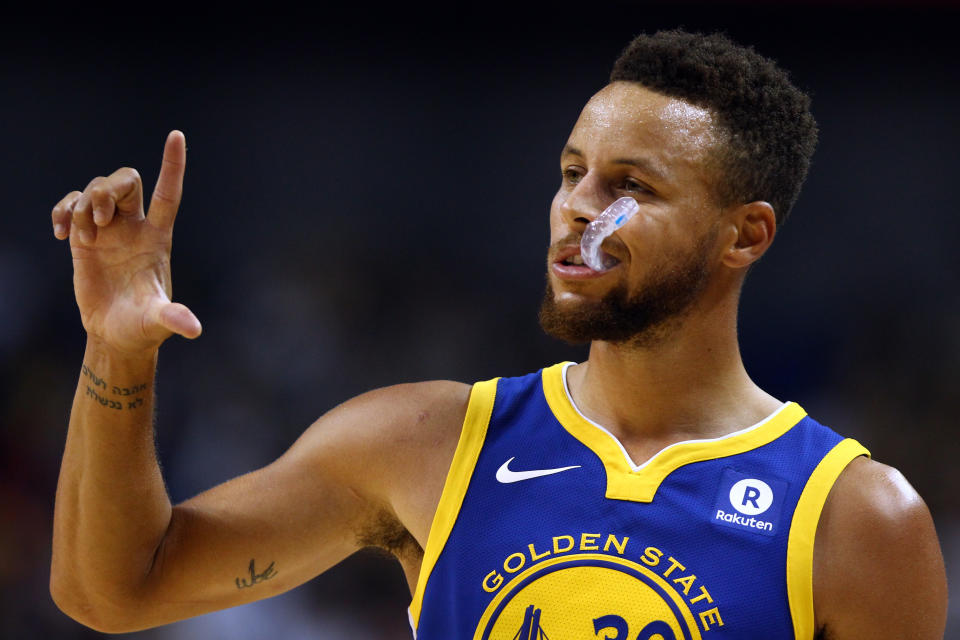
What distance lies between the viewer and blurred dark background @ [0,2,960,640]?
6570 mm

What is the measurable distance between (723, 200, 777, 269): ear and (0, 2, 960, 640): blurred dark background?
3.54 metres

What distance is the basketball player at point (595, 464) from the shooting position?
253 cm

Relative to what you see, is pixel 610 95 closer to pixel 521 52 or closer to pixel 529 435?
pixel 529 435

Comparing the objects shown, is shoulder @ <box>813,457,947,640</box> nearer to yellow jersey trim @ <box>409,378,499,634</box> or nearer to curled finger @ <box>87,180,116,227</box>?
yellow jersey trim @ <box>409,378,499,634</box>

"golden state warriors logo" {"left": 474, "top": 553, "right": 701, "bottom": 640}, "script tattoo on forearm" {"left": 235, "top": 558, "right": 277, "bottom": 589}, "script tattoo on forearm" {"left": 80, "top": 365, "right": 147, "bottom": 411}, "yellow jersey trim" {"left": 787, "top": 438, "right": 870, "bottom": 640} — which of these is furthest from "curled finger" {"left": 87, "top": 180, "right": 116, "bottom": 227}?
"yellow jersey trim" {"left": 787, "top": 438, "right": 870, "bottom": 640}

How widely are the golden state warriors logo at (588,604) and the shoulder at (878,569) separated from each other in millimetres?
324

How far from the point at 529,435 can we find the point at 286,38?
468 cm

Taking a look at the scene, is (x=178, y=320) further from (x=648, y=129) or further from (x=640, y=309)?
(x=648, y=129)

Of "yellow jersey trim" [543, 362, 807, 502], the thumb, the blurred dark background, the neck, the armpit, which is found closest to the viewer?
the thumb

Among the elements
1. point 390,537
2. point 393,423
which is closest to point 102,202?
point 393,423

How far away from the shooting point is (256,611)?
6.12 meters

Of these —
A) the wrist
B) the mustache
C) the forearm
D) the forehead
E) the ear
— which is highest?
the forehead

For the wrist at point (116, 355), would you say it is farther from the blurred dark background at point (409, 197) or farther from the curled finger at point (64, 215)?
the blurred dark background at point (409, 197)

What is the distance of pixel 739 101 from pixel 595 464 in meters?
1.01
